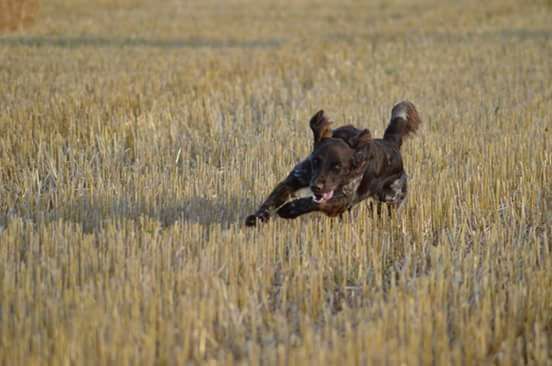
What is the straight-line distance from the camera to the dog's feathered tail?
6.31m

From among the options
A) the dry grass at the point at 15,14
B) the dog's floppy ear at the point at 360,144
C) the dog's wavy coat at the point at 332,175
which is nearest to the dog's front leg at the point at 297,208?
the dog's wavy coat at the point at 332,175

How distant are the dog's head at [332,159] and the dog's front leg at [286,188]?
0.13 meters

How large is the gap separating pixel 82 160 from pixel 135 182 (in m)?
1.03

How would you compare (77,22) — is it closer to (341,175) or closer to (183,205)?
(183,205)

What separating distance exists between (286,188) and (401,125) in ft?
4.83

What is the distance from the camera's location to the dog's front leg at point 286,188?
5207 millimetres

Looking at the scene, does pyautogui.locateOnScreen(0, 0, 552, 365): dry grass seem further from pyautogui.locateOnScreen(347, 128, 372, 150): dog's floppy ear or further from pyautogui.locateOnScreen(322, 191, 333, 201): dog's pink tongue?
pyautogui.locateOnScreen(347, 128, 372, 150): dog's floppy ear

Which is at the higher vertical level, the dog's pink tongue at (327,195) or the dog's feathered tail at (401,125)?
the dog's feathered tail at (401,125)

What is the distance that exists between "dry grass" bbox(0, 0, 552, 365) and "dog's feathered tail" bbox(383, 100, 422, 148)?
50 centimetres

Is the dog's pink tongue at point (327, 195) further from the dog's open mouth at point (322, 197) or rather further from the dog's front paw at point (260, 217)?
the dog's front paw at point (260, 217)

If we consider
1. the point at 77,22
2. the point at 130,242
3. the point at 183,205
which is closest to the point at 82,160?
the point at 183,205

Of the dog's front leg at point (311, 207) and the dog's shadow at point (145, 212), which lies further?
the dog's shadow at point (145, 212)

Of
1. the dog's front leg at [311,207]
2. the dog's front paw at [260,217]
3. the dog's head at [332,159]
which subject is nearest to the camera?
the dog's head at [332,159]

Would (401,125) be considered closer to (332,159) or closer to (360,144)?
(360,144)
